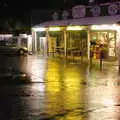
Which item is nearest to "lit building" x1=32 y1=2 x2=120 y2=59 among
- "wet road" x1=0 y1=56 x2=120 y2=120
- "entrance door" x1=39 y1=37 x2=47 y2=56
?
"entrance door" x1=39 y1=37 x2=47 y2=56

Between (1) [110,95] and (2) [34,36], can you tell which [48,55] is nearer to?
(2) [34,36]

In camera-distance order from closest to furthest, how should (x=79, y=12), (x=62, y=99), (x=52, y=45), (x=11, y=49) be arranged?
(x=62, y=99) < (x=79, y=12) < (x=52, y=45) < (x=11, y=49)

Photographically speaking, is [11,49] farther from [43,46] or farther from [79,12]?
[79,12]

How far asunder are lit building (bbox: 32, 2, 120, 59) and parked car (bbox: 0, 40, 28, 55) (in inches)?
66.3

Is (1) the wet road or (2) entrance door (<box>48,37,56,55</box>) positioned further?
(2) entrance door (<box>48,37,56,55</box>)

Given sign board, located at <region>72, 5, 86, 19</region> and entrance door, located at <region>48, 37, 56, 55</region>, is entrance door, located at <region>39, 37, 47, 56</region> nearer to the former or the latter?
entrance door, located at <region>48, 37, 56, 55</region>

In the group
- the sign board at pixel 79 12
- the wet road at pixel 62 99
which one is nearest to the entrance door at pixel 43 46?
the sign board at pixel 79 12

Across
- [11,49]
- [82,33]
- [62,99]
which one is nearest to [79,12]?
[82,33]

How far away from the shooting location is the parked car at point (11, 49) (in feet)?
173

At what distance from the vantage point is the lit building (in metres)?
36.8

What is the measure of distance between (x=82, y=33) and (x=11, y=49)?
42.0 feet

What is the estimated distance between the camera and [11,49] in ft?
179

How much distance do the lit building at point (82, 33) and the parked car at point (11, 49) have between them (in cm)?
168

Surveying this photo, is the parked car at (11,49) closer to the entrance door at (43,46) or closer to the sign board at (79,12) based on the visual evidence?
the entrance door at (43,46)
